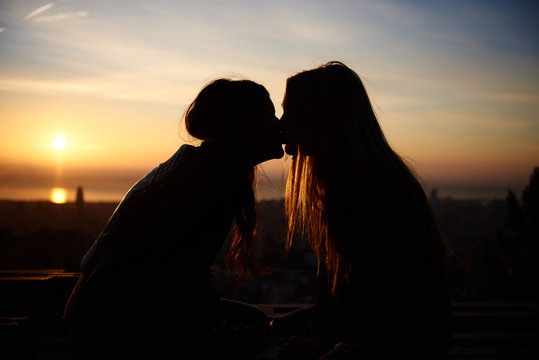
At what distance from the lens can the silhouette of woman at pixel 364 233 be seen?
1.77 metres

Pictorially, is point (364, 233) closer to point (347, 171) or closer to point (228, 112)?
point (347, 171)

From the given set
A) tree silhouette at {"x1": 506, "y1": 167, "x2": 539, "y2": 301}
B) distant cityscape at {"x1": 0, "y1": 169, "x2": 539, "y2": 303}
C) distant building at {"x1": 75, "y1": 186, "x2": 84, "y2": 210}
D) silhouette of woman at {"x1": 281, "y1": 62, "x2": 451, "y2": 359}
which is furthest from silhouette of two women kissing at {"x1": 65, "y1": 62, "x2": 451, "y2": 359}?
tree silhouette at {"x1": 506, "y1": 167, "x2": 539, "y2": 301}

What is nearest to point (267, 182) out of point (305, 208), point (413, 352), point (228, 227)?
point (305, 208)

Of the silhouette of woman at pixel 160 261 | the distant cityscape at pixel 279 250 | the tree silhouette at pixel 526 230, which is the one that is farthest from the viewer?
the tree silhouette at pixel 526 230

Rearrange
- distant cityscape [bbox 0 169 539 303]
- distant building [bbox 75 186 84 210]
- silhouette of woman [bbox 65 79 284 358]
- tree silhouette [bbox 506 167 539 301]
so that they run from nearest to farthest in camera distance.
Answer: silhouette of woman [bbox 65 79 284 358], distant cityscape [bbox 0 169 539 303], distant building [bbox 75 186 84 210], tree silhouette [bbox 506 167 539 301]

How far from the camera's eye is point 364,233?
1.90 m

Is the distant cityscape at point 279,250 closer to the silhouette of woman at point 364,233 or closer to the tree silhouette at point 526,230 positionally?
the tree silhouette at point 526,230

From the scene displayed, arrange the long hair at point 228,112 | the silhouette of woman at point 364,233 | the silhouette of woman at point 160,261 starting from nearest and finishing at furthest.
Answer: the silhouette of woman at point 364,233 → the silhouette of woman at point 160,261 → the long hair at point 228,112

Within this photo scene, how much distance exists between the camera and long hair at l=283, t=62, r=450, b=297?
185 centimetres

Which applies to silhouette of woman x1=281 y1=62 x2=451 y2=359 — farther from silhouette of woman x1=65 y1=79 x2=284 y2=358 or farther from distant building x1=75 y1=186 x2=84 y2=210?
distant building x1=75 y1=186 x2=84 y2=210

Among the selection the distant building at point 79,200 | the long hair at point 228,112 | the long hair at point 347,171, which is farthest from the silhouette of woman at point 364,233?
the distant building at point 79,200

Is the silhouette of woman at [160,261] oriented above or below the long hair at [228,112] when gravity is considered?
below

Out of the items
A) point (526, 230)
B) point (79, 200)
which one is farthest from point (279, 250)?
point (79, 200)

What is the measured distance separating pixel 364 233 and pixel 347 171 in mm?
269
